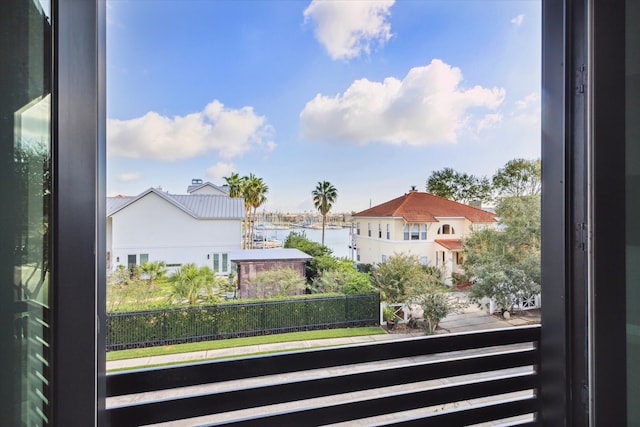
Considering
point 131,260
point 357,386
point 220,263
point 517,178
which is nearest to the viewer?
point 357,386

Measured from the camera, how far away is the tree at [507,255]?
1.31 m

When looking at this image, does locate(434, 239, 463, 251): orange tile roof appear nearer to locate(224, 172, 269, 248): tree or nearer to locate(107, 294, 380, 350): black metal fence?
locate(107, 294, 380, 350): black metal fence

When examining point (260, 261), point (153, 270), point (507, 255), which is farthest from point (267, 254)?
point (507, 255)

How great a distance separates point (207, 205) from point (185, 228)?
133 millimetres

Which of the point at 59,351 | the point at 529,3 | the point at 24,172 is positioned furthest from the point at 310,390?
the point at 529,3

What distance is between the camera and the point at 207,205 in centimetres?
128

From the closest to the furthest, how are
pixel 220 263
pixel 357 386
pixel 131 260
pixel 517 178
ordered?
1. pixel 357 386
2. pixel 131 260
3. pixel 220 263
4. pixel 517 178

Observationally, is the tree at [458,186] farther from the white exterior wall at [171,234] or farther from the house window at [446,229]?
the white exterior wall at [171,234]

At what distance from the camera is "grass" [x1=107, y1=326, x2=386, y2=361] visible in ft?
3.51

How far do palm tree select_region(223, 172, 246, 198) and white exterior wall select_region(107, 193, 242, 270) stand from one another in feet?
0.39

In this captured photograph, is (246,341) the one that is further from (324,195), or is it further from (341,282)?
(324,195)

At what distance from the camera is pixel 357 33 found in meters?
1.48

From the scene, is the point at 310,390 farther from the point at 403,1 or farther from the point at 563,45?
the point at 403,1

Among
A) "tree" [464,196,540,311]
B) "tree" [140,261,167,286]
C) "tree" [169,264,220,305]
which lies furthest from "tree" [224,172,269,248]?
"tree" [464,196,540,311]
